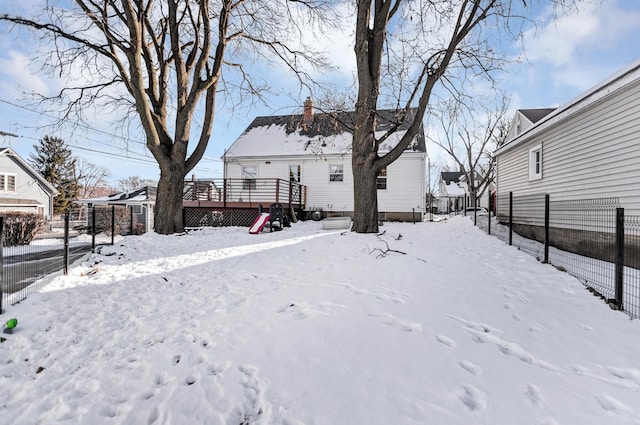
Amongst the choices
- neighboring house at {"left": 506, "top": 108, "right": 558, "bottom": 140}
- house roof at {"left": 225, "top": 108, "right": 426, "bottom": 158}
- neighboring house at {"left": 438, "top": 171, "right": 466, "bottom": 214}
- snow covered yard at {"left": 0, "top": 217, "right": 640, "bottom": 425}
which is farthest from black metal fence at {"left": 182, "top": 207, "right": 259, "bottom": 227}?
neighboring house at {"left": 438, "top": 171, "right": 466, "bottom": 214}

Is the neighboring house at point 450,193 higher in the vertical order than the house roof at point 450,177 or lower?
lower

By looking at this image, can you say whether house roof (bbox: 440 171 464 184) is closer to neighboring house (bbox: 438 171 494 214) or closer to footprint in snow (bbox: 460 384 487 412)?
neighboring house (bbox: 438 171 494 214)

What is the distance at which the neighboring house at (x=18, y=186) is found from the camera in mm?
23236

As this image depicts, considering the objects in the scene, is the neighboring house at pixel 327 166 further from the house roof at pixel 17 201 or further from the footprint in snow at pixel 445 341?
the house roof at pixel 17 201

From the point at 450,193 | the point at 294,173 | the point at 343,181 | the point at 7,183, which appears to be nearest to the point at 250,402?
the point at 343,181

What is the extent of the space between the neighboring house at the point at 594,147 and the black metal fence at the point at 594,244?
37cm

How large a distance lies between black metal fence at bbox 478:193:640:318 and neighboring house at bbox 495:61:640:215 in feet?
1.20

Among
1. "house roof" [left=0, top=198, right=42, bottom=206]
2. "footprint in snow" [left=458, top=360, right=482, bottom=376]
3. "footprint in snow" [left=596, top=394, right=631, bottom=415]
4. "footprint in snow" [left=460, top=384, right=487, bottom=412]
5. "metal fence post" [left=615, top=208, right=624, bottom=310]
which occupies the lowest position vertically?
"footprint in snow" [left=596, top=394, right=631, bottom=415]

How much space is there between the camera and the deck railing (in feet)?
47.8

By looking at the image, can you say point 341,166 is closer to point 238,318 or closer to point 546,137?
point 546,137

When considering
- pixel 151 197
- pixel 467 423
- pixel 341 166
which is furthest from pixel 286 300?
pixel 151 197

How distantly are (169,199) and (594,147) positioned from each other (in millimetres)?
11862

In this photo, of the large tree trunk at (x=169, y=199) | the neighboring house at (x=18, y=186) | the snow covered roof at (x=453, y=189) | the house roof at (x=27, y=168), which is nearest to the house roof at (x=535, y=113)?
the large tree trunk at (x=169, y=199)

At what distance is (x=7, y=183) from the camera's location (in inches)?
931
